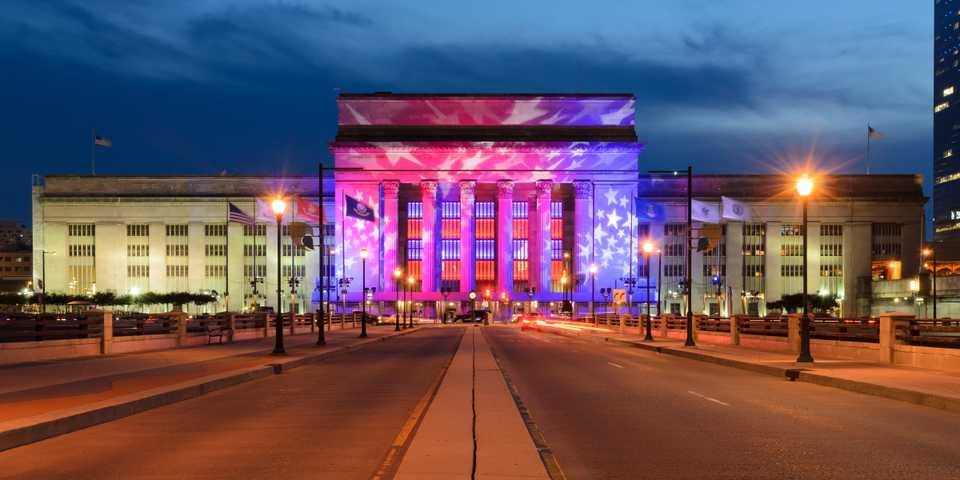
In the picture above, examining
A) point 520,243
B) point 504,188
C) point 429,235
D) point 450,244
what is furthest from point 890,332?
point 520,243

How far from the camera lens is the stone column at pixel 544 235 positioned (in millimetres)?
129625

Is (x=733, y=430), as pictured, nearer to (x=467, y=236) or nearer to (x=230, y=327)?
(x=230, y=327)

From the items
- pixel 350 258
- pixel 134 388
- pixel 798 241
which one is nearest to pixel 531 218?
pixel 350 258

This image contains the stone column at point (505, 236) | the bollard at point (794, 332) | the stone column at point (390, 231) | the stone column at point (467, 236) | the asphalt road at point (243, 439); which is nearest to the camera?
the asphalt road at point (243, 439)

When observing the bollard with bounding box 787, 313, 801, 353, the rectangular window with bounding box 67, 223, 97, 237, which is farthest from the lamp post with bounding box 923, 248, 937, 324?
the rectangular window with bounding box 67, 223, 97, 237

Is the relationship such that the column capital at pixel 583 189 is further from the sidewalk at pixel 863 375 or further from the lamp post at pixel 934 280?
the sidewalk at pixel 863 375

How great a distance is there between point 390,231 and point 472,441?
11843 centimetres

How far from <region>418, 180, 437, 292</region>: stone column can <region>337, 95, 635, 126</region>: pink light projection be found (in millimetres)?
9854

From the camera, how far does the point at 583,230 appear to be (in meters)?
129

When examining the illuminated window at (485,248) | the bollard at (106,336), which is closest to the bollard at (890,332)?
the bollard at (106,336)

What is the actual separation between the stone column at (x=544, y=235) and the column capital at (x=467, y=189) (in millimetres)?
9474

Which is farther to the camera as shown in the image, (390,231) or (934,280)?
(390,231)

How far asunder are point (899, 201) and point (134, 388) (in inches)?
5269

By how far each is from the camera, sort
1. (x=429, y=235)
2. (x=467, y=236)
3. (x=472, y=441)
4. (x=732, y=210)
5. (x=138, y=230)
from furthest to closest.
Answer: (x=138, y=230)
(x=429, y=235)
(x=467, y=236)
(x=732, y=210)
(x=472, y=441)
